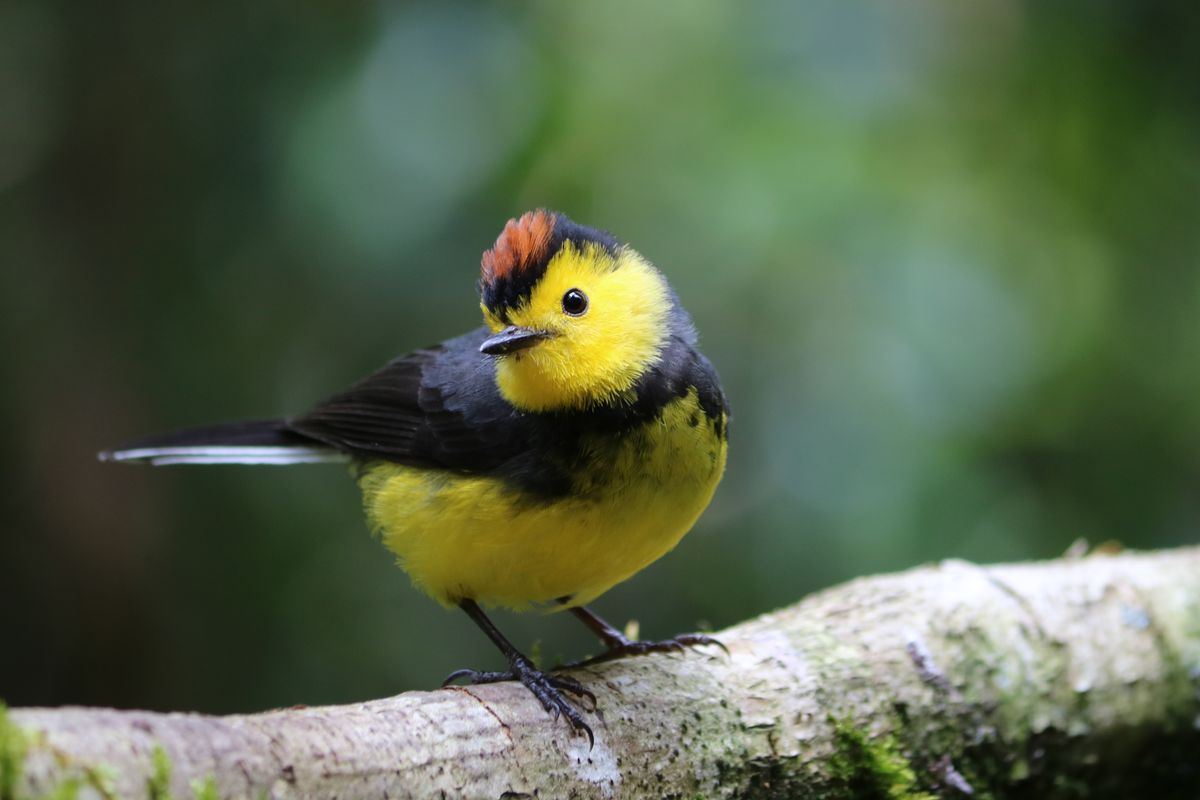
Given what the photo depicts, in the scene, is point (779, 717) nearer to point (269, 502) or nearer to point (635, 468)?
point (635, 468)

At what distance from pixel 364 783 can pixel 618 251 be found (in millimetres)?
1722

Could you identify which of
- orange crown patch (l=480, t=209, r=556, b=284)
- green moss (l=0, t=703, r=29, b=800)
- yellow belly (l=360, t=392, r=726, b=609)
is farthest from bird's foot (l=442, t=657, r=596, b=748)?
green moss (l=0, t=703, r=29, b=800)

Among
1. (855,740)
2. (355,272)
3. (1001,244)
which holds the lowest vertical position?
(855,740)

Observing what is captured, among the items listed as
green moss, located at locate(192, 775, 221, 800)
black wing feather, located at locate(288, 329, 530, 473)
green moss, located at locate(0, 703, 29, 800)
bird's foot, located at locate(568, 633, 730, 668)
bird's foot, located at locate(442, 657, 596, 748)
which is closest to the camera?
green moss, located at locate(0, 703, 29, 800)

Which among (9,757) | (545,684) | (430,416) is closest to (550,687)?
(545,684)

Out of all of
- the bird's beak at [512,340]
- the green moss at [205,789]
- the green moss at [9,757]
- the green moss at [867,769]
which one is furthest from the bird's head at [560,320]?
the green moss at [9,757]

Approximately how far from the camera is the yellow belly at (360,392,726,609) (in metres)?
2.87

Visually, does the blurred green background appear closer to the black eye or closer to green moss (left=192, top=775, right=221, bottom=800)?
the black eye

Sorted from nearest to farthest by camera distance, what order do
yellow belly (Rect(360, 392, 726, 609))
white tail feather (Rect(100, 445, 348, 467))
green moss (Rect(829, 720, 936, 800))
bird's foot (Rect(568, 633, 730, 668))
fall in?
1. yellow belly (Rect(360, 392, 726, 609))
2. green moss (Rect(829, 720, 936, 800))
3. bird's foot (Rect(568, 633, 730, 668))
4. white tail feather (Rect(100, 445, 348, 467))

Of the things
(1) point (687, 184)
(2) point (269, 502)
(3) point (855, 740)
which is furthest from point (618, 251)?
(2) point (269, 502)

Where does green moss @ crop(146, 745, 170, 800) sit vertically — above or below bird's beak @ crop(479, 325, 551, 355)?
below

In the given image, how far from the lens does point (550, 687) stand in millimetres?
2736

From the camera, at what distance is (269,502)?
5.23 m

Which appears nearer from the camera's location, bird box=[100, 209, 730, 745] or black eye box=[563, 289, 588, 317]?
bird box=[100, 209, 730, 745]
